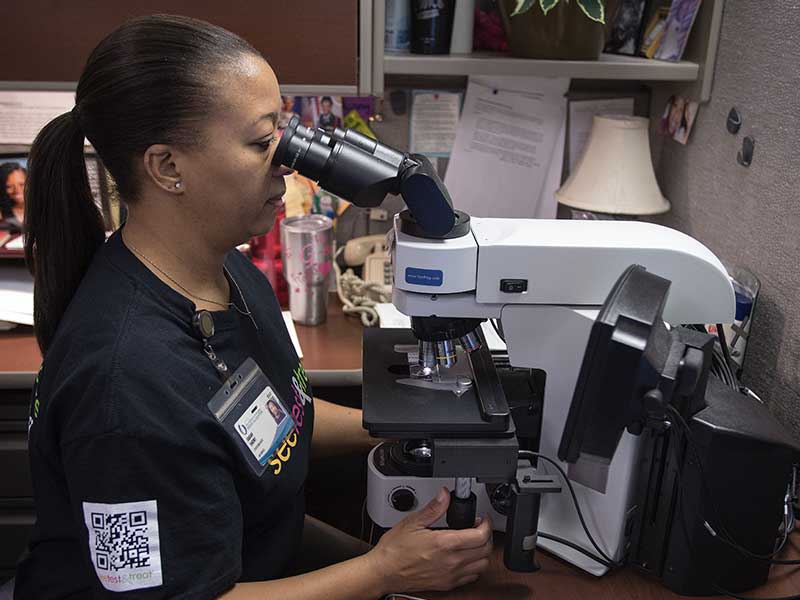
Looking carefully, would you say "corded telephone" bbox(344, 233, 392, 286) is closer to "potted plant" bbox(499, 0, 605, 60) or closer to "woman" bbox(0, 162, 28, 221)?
"potted plant" bbox(499, 0, 605, 60)

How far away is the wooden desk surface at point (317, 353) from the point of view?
1396 millimetres

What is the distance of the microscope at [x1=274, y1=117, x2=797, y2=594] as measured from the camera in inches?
36.6

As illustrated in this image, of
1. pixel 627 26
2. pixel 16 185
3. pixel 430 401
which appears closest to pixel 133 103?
pixel 430 401

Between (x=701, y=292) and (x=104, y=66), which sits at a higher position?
(x=104, y=66)

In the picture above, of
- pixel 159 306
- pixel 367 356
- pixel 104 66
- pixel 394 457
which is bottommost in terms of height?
pixel 394 457

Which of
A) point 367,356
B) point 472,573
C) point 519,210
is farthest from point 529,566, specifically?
point 519,210

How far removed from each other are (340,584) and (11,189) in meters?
1.16

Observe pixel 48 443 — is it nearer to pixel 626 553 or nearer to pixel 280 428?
pixel 280 428

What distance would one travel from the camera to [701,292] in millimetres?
964

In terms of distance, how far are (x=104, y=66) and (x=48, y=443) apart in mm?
440

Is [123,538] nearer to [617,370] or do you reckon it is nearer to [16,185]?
[617,370]

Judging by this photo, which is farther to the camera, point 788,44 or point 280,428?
point 788,44

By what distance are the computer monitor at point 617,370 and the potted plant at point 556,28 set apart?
78 centimetres

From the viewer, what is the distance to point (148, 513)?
0.85m
